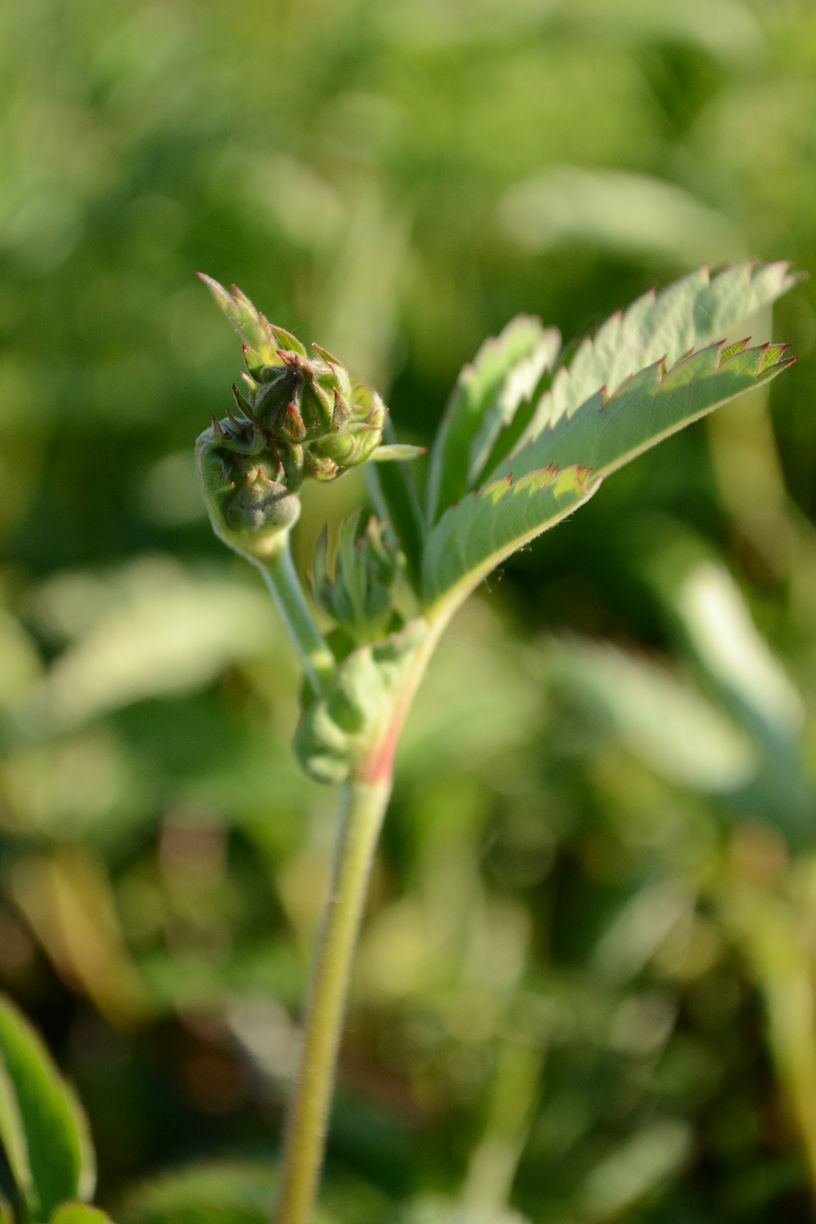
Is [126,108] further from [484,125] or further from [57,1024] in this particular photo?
[57,1024]

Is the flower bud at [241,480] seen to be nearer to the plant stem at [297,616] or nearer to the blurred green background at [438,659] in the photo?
the plant stem at [297,616]

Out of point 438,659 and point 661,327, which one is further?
point 438,659

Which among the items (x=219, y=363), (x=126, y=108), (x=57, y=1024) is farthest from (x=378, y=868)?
(x=126, y=108)

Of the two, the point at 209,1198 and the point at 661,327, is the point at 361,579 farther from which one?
the point at 209,1198

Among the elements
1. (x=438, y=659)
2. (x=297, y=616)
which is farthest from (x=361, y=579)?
(x=438, y=659)

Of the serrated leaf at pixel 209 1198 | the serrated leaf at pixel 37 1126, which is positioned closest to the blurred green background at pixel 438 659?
the serrated leaf at pixel 209 1198

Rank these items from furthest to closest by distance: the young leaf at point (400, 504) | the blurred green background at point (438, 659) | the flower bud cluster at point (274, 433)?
the blurred green background at point (438, 659) < the young leaf at point (400, 504) < the flower bud cluster at point (274, 433)
